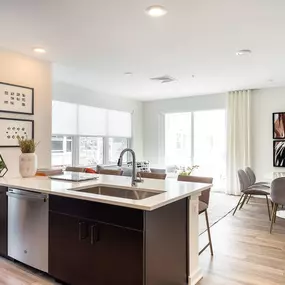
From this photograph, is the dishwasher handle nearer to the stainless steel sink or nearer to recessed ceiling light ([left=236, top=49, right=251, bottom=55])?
the stainless steel sink

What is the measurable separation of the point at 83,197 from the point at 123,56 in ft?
8.45

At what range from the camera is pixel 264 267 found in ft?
9.25

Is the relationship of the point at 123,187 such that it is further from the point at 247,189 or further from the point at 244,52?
the point at 247,189

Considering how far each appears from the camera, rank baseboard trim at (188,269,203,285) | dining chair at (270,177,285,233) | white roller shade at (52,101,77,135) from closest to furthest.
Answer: baseboard trim at (188,269,203,285) → dining chair at (270,177,285,233) → white roller shade at (52,101,77,135)

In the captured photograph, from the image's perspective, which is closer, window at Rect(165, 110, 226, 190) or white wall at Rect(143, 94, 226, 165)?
window at Rect(165, 110, 226, 190)

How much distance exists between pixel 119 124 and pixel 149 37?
176 inches

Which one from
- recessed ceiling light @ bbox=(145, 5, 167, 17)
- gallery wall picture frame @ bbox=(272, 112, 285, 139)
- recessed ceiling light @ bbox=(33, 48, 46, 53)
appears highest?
recessed ceiling light @ bbox=(33, 48, 46, 53)

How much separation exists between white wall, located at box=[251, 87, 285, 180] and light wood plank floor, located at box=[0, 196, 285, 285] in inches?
89.2

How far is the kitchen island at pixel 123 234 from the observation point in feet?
6.27

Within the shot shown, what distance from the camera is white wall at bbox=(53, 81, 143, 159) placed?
5965mm

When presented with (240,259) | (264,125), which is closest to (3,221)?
(240,259)

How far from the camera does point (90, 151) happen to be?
22.3 feet

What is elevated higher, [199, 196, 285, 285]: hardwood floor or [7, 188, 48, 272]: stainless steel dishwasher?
[7, 188, 48, 272]: stainless steel dishwasher

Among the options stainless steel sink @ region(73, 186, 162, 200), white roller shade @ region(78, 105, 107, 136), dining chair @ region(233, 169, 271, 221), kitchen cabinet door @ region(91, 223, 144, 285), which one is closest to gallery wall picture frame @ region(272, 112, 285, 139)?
dining chair @ region(233, 169, 271, 221)
